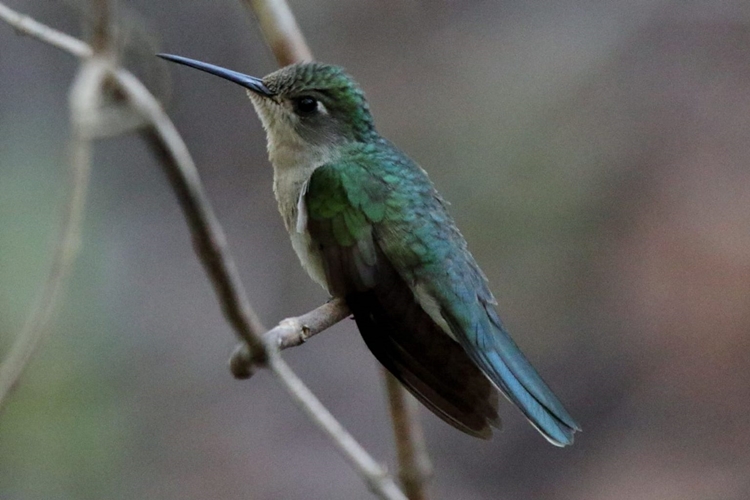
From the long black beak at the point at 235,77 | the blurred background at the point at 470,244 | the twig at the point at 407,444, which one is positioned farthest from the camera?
the blurred background at the point at 470,244

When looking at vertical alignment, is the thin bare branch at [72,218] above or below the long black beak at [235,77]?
below

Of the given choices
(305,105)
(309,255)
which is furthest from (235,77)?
(309,255)

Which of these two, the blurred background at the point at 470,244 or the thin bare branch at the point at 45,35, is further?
the blurred background at the point at 470,244

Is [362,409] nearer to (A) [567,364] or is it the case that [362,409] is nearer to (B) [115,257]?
(A) [567,364]

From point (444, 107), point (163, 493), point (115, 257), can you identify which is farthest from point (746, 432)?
point (115, 257)

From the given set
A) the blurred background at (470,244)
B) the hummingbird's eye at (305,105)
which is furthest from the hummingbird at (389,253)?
the blurred background at (470,244)

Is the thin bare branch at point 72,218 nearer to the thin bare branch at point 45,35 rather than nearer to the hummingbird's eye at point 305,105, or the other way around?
the thin bare branch at point 45,35

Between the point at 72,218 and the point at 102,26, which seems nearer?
the point at 72,218

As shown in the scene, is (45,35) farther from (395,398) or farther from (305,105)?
(395,398)
